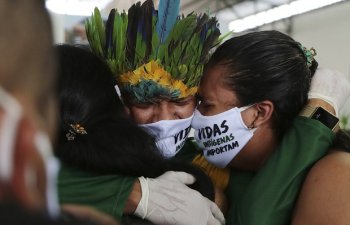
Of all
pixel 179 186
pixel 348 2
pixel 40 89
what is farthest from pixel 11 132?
pixel 348 2

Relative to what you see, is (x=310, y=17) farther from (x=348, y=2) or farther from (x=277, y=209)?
(x=277, y=209)

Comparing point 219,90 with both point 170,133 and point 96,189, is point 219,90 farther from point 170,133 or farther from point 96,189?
point 96,189

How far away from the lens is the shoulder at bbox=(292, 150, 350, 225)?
1.16 metres

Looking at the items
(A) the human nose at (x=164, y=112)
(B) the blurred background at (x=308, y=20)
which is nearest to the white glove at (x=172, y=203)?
(A) the human nose at (x=164, y=112)

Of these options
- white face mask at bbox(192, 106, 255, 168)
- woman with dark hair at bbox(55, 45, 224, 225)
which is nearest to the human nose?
white face mask at bbox(192, 106, 255, 168)

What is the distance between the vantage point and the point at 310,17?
9773 mm

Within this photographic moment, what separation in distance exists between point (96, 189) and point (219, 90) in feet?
2.06

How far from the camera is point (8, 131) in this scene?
0.30m

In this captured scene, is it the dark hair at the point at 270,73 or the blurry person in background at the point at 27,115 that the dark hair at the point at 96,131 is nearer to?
the dark hair at the point at 270,73

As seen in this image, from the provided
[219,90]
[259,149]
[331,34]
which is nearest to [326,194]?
[259,149]

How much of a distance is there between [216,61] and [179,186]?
56 cm

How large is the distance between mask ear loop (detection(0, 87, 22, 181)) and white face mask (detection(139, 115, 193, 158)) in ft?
3.46

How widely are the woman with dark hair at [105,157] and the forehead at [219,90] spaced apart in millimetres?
448

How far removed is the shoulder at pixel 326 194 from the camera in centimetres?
116
